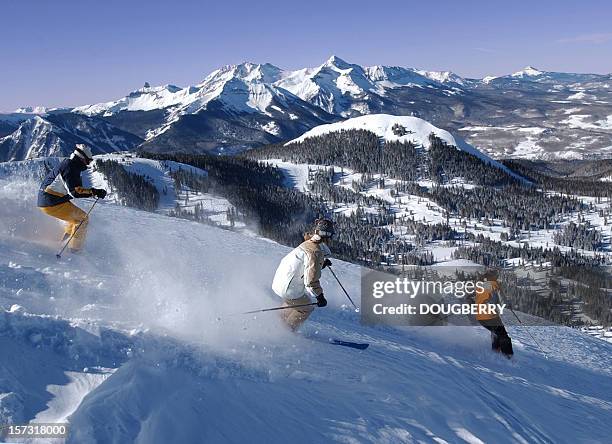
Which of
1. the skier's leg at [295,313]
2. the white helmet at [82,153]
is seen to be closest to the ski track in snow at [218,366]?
the skier's leg at [295,313]

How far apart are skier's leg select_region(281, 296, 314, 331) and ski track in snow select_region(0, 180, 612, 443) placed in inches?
12.9

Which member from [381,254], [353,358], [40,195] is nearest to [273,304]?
[353,358]

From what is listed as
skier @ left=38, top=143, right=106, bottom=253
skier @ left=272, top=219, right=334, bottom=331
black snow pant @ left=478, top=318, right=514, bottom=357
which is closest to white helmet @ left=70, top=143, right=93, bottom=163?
skier @ left=38, top=143, right=106, bottom=253

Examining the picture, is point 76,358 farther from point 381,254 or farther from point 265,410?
point 381,254

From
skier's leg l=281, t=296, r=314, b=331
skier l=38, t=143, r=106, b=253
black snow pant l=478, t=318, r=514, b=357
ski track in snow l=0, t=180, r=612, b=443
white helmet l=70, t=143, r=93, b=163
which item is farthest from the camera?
black snow pant l=478, t=318, r=514, b=357

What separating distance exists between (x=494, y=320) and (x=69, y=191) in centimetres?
1609

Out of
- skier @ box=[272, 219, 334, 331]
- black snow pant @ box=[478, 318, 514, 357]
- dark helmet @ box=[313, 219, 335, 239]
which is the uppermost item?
dark helmet @ box=[313, 219, 335, 239]

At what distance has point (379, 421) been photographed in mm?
9906

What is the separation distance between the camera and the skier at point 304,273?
39.4 feet

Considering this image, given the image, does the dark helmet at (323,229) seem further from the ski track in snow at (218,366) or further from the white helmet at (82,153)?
the white helmet at (82,153)

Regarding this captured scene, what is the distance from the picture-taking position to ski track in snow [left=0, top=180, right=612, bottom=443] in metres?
8.41

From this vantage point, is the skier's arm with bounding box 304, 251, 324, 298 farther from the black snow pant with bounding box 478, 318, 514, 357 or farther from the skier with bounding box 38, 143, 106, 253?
the black snow pant with bounding box 478, 318, 514, 357

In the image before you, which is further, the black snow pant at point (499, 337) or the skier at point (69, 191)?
the black snow pant at point (499, 337)

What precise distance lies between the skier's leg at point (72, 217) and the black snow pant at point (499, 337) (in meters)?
15.4
